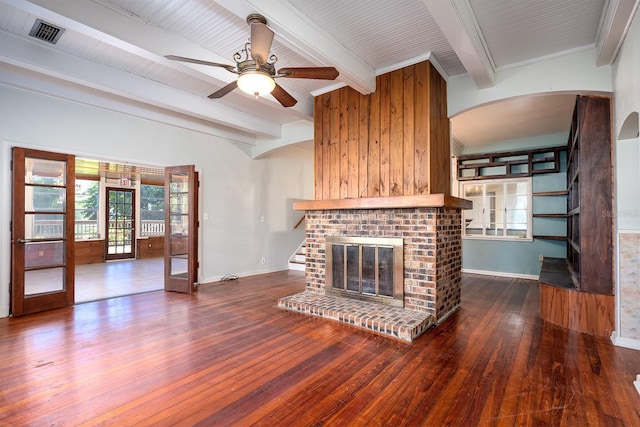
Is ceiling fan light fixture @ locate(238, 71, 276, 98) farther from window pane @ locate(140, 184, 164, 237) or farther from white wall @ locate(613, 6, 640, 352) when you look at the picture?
A: window pane @ locate(140, 184, 164, 237)

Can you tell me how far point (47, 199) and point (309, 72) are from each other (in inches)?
154

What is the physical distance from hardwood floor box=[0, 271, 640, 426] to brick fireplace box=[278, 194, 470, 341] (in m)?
0.19

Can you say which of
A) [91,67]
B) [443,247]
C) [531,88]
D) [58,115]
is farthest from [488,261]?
[58,115]

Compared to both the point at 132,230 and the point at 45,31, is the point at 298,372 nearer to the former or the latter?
the point at 45,31

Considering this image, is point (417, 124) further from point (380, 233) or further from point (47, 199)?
point (47, 199)

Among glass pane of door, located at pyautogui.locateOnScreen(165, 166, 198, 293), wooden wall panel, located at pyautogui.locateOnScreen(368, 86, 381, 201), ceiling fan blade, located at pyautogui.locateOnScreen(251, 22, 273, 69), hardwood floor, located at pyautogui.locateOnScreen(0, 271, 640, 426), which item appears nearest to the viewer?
hardwood floor, located at pyautogui.locateOnScreen(0, 271, 640, 426)

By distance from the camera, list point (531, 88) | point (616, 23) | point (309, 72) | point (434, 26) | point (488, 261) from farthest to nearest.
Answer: point (488, 261), point (531, 88), point (434, 26), point (309, 72), point (616, 23)

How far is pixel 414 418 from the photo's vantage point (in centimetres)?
187

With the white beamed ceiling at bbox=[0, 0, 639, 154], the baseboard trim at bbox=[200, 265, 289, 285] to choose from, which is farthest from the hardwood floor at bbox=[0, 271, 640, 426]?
the white beamed ceiling at bbox=[0, 0, 639, 154]

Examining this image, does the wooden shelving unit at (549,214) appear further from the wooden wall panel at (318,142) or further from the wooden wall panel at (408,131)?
the wooden wall panel at (318,142)

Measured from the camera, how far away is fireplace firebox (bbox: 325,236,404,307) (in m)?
3.74

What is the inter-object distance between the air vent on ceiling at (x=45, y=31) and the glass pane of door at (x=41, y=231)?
59.1 inches

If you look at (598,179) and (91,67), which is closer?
(598,179)

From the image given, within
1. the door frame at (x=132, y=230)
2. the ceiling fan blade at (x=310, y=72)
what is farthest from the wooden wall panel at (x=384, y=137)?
the door frame at (x=132, y=230)
